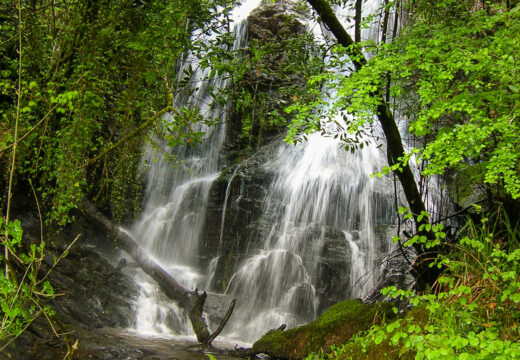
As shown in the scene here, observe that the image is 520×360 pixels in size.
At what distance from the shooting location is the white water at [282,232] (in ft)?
31.0

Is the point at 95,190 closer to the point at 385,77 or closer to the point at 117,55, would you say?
the point at 117,55

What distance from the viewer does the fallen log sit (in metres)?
7.02

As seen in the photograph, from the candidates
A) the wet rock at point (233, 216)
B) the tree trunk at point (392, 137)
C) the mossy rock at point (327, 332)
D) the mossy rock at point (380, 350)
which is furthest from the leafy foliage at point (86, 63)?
the wet rock at point (233, 216)

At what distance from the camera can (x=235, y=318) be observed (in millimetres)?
9516

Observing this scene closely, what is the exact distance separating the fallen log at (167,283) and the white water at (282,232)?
3.46 feet

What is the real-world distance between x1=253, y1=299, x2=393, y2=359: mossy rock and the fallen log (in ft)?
6.63

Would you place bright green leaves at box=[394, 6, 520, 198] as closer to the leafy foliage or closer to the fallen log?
the leafy foliage

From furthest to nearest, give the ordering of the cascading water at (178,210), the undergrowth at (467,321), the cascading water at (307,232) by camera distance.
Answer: the cascading water at (178,210)
the cascading water at (307,232)
the undergrowth at (467,321)

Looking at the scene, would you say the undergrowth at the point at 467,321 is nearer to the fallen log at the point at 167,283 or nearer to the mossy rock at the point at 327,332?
the mossy rock at the point at 327,332

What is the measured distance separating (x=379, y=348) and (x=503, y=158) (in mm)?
1938

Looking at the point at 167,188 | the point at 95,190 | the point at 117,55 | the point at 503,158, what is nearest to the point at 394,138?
the point at 503,158

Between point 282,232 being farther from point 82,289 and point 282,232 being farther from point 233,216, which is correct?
point 82,289

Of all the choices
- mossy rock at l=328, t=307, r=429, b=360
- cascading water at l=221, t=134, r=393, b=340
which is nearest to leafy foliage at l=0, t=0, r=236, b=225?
mossy rock at l=328, t=307, r=429, b=360

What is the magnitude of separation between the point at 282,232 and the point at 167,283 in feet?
13.6
